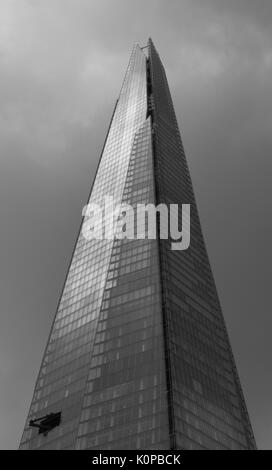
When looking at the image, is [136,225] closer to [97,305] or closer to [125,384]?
[97,305]

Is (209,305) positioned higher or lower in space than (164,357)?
higher

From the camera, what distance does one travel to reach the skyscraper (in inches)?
4983

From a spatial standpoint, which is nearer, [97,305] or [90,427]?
[90,427]

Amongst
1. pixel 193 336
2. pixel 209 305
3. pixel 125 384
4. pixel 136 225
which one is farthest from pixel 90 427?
pixel 136 225

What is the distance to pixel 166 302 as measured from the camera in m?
147

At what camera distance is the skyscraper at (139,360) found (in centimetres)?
12656

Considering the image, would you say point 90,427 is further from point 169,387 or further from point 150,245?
point 150,245

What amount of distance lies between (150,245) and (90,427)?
48.9 m

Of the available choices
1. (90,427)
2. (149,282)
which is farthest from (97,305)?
(90,427)

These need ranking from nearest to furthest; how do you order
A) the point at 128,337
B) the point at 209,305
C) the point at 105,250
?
the point at 128,337 → the point at 209,305 → the point at 105,250

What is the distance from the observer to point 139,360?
136500 millimetres

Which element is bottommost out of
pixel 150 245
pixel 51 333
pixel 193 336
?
pixel 193 336
